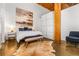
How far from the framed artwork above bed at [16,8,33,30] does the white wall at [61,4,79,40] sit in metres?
0.67

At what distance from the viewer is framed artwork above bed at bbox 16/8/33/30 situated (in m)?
2.88

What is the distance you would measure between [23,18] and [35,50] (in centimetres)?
71

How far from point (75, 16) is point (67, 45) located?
2.03ft

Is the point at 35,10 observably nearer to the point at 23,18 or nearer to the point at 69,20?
the point at 23,18

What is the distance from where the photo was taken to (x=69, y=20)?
2.88 meters

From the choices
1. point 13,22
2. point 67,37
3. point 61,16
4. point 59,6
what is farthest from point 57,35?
point 13,22

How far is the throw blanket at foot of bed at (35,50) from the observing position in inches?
112

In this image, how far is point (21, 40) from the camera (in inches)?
113

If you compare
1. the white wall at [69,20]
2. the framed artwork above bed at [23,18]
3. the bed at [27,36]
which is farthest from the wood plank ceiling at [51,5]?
the bed at [27,36]

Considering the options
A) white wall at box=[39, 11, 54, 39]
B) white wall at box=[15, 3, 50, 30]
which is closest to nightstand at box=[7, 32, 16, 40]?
white wall at box=[15, 3, 50, 30]

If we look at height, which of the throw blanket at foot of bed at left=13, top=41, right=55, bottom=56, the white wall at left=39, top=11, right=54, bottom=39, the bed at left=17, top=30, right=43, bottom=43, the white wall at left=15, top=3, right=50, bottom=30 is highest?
the white wall at left=15, top=3, right=50, bottom=30

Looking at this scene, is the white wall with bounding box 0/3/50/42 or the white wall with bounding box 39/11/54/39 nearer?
the white wall with bounding box 0/3/50/42

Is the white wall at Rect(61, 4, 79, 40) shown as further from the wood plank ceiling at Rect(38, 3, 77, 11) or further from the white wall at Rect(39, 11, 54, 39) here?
the white wall at Rect(39, 11, 54, 39)

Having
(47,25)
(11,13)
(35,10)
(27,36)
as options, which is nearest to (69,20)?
(47,25)
